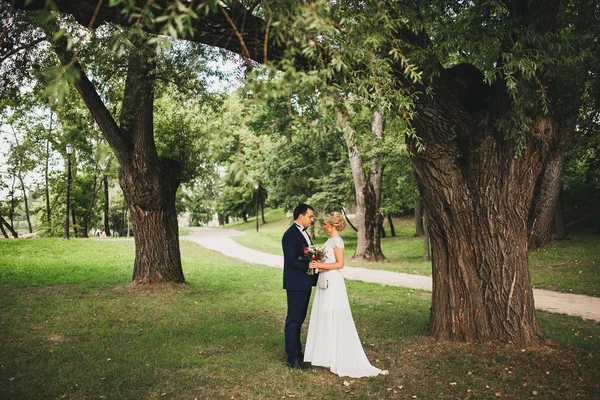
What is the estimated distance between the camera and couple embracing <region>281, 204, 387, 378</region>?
6.34m

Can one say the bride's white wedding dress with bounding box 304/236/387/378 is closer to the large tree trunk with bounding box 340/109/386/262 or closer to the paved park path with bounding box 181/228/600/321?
the paved park path with bounding box 181/228/600/321

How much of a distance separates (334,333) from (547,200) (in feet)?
54.7

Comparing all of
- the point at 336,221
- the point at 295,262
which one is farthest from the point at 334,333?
the point at 336,221

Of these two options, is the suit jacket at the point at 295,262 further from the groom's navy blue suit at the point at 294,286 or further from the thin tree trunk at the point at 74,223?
the thin tree trunk at the point at 74,223

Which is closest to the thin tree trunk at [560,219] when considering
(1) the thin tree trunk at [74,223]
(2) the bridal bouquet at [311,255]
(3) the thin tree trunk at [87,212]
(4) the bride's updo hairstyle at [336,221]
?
(4) the bride's updo hairstyle at [336,221]

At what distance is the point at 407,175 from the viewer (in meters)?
21.7

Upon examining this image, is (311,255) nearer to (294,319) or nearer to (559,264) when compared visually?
(294,319)

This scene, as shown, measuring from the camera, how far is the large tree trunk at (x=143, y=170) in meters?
11.8

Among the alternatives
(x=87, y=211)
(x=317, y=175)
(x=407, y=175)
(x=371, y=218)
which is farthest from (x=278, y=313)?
(x=87, y=211)

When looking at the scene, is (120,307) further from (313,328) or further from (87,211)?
(87,211)

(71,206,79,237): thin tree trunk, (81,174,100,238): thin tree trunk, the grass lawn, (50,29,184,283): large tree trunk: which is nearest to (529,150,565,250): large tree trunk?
the grass lawn

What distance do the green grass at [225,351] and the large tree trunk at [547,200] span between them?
10140 millimetres

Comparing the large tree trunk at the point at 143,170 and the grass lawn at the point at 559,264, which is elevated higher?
the large tree trunk at the point at 143,170

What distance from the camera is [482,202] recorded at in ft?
22.2
